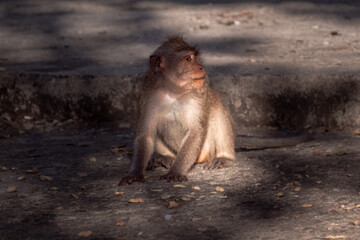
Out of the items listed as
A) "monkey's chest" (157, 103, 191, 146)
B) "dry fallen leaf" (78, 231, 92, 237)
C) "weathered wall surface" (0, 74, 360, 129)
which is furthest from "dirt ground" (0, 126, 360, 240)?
"weathered wall surface" (0, 74, 360, 129)

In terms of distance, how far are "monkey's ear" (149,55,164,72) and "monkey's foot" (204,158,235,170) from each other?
93cm

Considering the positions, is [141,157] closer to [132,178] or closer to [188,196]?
[132,178]

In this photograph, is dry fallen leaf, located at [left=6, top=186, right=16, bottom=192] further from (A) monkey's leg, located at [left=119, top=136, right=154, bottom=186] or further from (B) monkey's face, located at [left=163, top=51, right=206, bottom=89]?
(B) monkey's face, located at [left=163, top=51, right=206, bottom=89]

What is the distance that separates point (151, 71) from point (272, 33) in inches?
178

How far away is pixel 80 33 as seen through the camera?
9.88 metres

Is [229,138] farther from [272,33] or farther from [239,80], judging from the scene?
[272,33]

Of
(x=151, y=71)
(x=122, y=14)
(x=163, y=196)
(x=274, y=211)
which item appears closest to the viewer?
(x=274, y=211)

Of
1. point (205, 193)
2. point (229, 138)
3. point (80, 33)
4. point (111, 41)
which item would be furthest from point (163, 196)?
point (80, 33)

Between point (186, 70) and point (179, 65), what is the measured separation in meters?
0.07

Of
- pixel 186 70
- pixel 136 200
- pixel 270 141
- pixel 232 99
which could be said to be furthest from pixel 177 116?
pixel 232 99

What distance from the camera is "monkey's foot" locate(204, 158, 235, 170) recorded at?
531cm

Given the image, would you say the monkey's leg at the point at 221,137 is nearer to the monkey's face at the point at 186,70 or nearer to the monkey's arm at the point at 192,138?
the monkey's arm at the point at 192,138

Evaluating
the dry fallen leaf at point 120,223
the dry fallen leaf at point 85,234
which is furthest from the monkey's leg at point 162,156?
the dry fallen leaf at point 85,234

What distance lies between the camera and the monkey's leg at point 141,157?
194 inches
